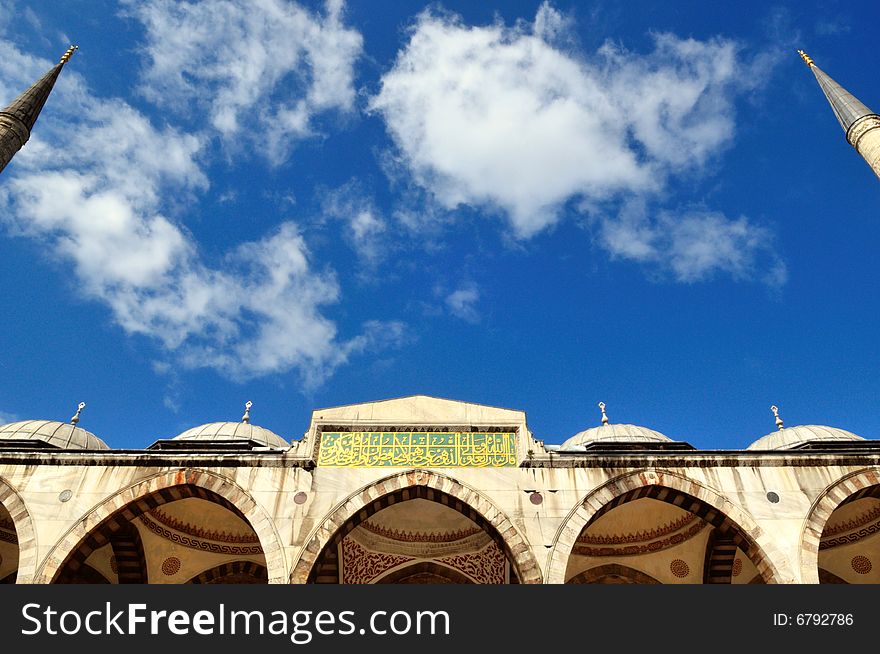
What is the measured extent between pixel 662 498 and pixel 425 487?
13.2 ft

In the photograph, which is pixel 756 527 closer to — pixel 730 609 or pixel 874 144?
pixel 730 609

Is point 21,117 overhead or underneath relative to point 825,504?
overhead

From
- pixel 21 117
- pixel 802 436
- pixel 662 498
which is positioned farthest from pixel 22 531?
pixel 802 436

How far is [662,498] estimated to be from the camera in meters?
10.0

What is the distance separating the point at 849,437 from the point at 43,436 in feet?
61.2

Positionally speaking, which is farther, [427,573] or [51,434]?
[51,434]

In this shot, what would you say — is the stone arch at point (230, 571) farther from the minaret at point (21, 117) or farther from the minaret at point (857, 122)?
the minaret at point (857, 122)

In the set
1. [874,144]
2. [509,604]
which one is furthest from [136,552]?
[874,144]

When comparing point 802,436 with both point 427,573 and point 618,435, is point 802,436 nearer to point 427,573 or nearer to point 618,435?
point 618,435

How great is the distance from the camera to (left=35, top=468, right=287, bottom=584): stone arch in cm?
909

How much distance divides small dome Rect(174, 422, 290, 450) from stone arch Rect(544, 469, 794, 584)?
7906 millimetres

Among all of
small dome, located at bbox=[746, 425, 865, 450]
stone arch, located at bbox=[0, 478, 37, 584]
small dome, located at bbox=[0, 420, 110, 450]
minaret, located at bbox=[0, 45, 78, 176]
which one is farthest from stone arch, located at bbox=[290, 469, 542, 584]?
minaret, located at bbox=[0, 45, 78, 176]

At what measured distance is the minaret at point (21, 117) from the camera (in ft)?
39.8

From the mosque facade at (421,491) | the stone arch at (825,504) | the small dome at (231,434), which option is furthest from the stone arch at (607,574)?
the small dome at (231,434)
